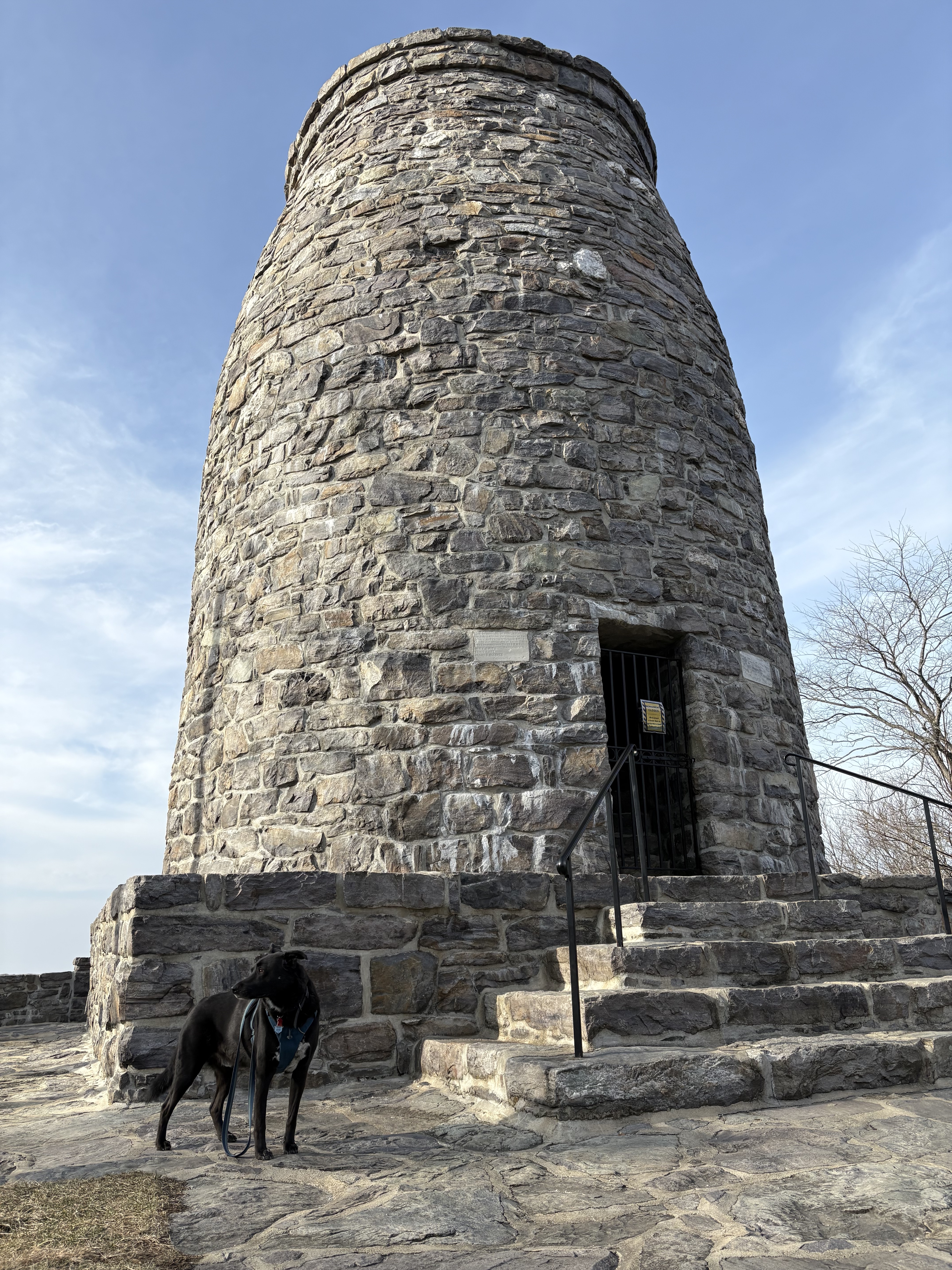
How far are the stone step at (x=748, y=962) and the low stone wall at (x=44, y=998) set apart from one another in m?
7.36

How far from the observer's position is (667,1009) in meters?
3.62

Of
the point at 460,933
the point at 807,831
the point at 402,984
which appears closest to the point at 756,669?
the point at 807,831

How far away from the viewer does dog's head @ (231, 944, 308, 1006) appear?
2889mm

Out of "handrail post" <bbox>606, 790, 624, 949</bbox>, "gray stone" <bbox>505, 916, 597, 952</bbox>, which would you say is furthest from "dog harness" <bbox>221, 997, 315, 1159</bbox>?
"gray stone" <bbox>505, 916, 597, 952</bbox>

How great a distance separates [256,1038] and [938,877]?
12.7 ft

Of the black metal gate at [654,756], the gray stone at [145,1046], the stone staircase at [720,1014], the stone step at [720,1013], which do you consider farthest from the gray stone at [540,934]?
the gray stone at [145,1046]

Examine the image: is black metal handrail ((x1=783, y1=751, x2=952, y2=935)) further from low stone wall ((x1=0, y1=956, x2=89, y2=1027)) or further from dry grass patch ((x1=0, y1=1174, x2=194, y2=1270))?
low stone wall ((x1=0, y1=956, x2=89, y2=1027))

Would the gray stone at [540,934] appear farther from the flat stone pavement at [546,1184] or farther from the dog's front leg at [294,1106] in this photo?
the dog's front leg at [294,1106]

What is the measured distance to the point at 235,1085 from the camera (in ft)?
10.3

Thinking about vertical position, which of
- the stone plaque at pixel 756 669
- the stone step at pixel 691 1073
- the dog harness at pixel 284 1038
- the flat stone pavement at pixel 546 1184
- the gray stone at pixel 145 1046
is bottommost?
the flat stone pavement at pixel 546 1184

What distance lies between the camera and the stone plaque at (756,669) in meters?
6.36

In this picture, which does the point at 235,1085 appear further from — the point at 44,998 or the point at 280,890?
the point at 44,998

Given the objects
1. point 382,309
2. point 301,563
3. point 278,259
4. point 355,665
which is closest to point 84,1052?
point 355,665

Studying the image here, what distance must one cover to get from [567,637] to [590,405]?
1.78 meters
